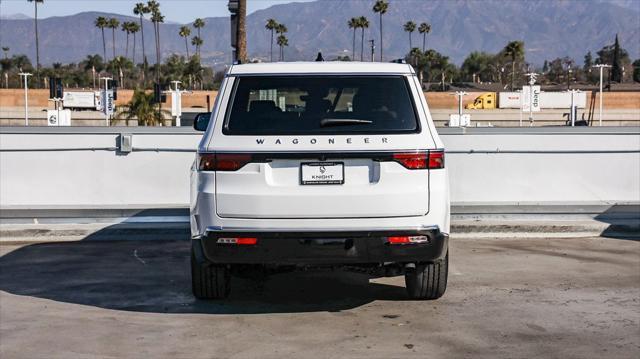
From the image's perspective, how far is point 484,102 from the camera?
305 ft

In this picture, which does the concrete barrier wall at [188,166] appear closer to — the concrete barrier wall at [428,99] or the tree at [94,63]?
the concrete barrier wall at [428,99]

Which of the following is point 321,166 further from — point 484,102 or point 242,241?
point 484,102

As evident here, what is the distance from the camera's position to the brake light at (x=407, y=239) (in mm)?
6945

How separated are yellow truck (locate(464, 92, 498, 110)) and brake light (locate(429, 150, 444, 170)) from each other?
283ft

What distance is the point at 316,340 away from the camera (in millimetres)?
6816

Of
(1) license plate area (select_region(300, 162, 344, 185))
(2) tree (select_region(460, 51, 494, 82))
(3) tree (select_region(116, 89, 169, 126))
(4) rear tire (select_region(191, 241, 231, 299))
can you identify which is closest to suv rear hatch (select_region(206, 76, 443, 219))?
(1) license plate area (select_region(300, 162, 344, 185))

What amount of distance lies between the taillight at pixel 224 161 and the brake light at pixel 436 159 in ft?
4.44

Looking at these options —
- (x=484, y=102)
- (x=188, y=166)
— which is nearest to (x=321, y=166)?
(x=188, y=166)

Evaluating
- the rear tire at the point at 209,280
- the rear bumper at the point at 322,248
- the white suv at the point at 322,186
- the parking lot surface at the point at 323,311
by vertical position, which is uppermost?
the white suv at the point at 322,186

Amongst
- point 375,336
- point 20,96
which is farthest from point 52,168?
point 20,96

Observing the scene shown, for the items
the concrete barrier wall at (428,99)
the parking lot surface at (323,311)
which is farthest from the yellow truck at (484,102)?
the parking lot surface at (323,311)

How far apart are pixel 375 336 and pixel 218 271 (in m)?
1.59

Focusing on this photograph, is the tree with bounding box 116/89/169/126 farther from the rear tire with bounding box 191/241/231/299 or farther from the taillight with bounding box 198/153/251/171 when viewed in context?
the taillight with bounding box 198/153/251/171

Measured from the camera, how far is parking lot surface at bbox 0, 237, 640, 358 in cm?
661
